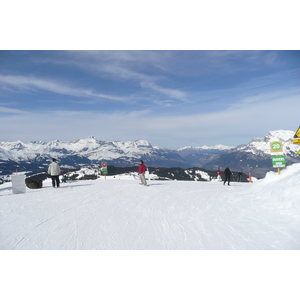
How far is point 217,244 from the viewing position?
233 inches

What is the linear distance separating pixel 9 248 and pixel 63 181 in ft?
51.8

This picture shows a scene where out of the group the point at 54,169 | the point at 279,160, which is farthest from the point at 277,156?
the point at 54,169

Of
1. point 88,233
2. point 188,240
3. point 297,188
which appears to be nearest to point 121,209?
point 88,233

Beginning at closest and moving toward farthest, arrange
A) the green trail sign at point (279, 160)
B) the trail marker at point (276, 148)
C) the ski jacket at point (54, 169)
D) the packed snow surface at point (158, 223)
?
the packed snow surface at point (158, 223), the green trail sign at point (279, 160), the trail marker at point (276, 148), the ski jacket at point (54, 169)

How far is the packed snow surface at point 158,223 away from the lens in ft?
19.7

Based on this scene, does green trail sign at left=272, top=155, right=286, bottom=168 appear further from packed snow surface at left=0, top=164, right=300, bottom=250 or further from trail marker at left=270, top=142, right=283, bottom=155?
packed snow surface at left=0, top=164, right=300, bottom=250

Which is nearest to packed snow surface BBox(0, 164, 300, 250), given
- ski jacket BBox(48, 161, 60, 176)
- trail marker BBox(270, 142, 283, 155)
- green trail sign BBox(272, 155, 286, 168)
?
green trail sign BBox(272, 155, 286, 168)

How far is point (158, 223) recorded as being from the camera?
751 cm

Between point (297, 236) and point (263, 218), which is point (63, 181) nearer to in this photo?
point (263, 218)

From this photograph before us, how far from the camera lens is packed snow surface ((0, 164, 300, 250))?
6020 mm

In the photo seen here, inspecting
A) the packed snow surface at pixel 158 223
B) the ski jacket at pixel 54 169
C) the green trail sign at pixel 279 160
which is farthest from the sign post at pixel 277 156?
the ski jacket at pixel 54 169

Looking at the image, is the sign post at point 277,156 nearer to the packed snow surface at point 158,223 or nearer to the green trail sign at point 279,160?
the green trail sign at point 279,160

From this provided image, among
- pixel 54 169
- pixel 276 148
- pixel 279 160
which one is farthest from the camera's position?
pixel 54 169

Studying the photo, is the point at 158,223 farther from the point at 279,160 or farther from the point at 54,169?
the point at 54,169
